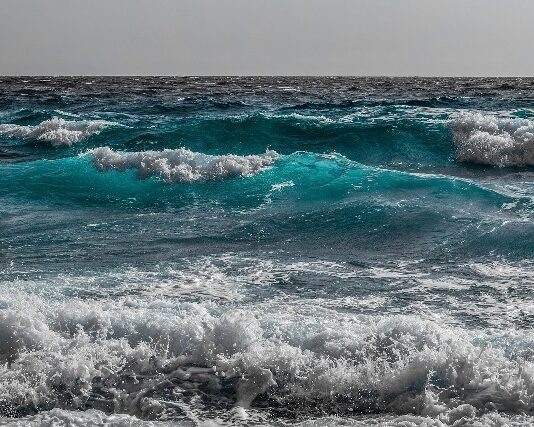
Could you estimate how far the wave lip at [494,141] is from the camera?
549 inches

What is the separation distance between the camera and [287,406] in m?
3.82

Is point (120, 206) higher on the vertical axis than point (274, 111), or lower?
lower

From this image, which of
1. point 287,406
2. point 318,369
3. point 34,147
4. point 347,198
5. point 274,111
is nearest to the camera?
point 287,406

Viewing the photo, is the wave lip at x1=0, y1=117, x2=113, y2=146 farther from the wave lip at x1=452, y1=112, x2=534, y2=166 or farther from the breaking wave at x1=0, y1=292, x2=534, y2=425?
Answer: the breaking wave at x1=0, y1=292, x2=534, y2=425

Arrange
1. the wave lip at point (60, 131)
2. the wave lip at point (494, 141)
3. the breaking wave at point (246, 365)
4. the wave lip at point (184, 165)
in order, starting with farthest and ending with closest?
the wave lip at point (60, 131), the wave lip at point (494, 141), the wave lip at point (184, 165), the breaking wave at point (246, 365)

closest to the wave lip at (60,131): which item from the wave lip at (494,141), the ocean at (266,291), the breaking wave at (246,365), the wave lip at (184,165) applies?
the ocean at (266,291)

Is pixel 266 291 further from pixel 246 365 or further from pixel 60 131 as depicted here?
pixel 60 131

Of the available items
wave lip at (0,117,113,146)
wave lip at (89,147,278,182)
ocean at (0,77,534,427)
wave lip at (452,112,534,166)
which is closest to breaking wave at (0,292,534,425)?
ocean at (0,77,534,427)

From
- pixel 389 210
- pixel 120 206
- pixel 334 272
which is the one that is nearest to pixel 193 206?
pixel 120 206

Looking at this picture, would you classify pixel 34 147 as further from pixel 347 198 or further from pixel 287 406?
pixel 287 406

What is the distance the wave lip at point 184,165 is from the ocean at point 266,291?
38 millimetres

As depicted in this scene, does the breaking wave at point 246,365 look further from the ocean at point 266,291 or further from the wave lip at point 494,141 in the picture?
the wave lip at point 494,141

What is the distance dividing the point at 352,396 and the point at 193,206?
6705 mm

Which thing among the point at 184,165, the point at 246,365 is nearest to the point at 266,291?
the point at 246,365
